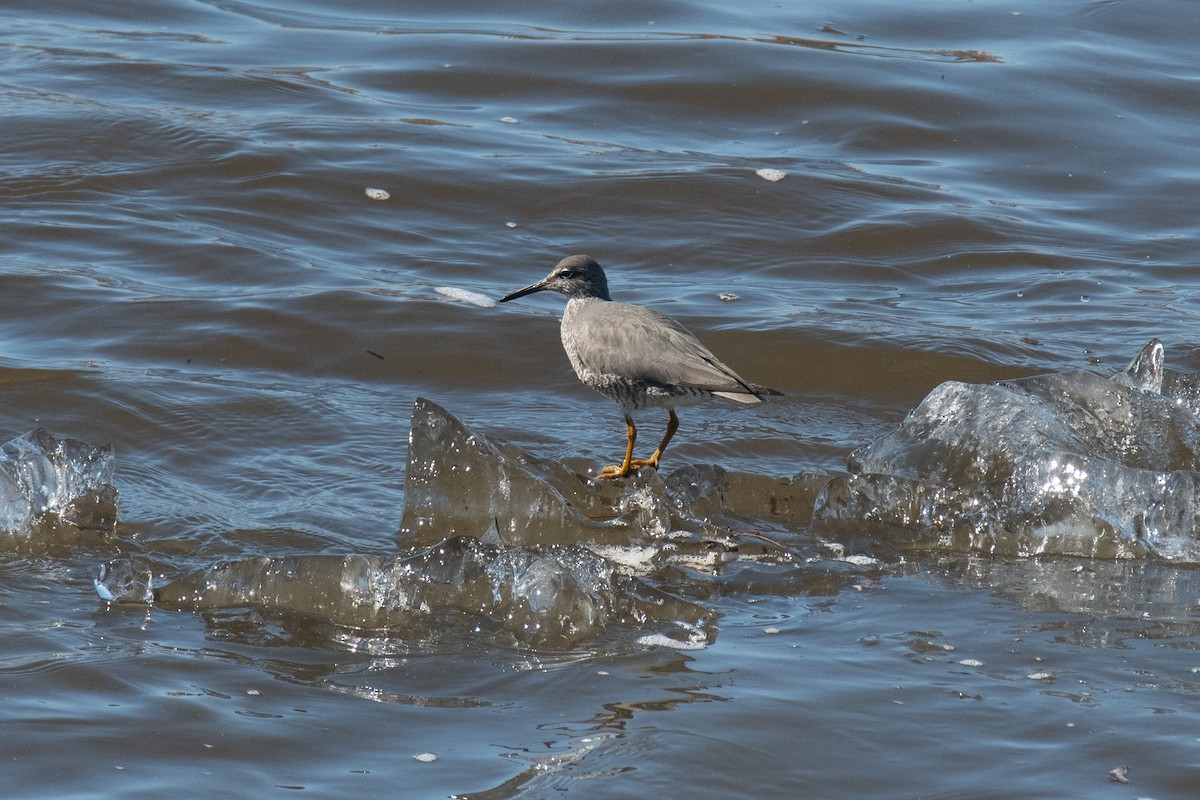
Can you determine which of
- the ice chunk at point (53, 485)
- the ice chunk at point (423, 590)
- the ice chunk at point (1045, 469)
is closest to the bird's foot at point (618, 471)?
the ice chunk at point (1045, 469)

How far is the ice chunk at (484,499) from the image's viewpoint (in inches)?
217

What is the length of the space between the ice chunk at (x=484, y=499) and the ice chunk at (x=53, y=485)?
44.2 inches

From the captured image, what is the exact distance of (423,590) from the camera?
4738 mm

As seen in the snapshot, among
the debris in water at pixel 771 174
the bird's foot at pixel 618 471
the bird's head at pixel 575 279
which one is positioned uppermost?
the debris in water at pixel 771 174

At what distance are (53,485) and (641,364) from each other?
2.38m

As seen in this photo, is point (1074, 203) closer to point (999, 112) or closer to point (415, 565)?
point (999, 112)

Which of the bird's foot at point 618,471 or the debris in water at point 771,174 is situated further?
the debris in water at point 771,174

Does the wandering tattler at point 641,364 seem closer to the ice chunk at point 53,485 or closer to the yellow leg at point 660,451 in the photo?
the yellow leg at point 660,451

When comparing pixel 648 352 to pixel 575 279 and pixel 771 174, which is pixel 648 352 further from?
pixel 771 174

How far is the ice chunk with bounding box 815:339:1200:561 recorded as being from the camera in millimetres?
5375

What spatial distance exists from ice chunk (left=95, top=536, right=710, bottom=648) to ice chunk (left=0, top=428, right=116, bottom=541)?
57cm

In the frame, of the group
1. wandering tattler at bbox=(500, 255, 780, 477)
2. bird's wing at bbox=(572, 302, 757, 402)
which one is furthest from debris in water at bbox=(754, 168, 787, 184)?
bird's wing at bbox=(572, 302, 757, 402)

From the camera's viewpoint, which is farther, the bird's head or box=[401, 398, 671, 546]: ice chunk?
the bird's head

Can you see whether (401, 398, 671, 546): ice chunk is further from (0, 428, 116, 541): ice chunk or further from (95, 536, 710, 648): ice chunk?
(0, 428, 116, 541): ice chunk
